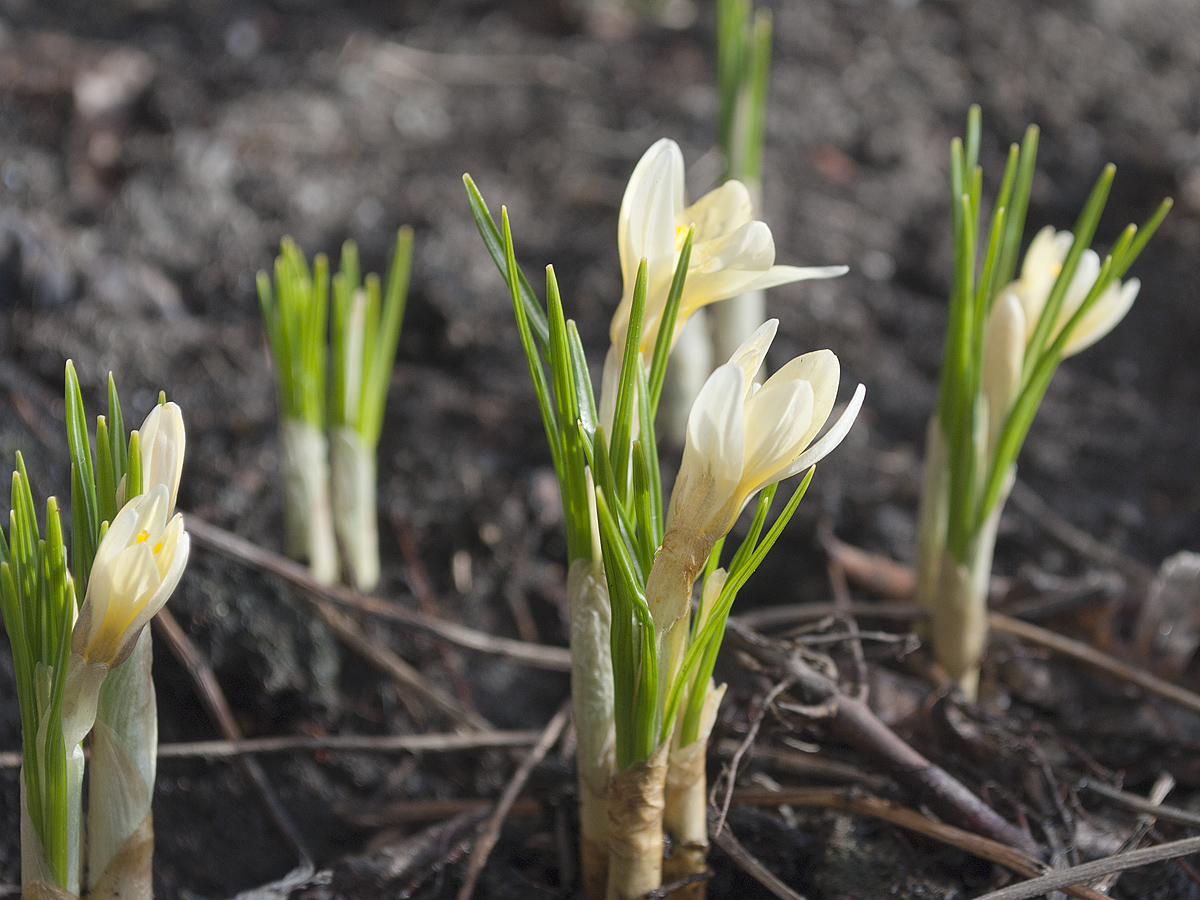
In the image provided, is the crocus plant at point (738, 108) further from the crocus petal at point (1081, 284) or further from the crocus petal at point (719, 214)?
the crocus petal at point (719, 214)

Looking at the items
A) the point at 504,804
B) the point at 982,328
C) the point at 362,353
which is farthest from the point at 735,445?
the point at 362,353

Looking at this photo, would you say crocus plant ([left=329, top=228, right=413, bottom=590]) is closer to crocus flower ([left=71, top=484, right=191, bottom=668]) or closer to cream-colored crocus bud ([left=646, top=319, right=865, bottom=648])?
crocus flower ([left=71, top=484, right=191, bottom=668])

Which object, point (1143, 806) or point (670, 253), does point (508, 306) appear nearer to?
point (670, 253)

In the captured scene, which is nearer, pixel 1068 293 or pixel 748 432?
pixel 748 432

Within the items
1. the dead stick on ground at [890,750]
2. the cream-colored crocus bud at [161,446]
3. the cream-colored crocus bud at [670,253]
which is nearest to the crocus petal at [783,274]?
the cream-colored crocus bud at [670,253]

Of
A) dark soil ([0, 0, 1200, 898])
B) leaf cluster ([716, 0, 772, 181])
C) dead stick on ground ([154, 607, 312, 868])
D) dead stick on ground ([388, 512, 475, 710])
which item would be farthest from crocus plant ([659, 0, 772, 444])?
dead stick on ground ([154, 607, 312, 868])

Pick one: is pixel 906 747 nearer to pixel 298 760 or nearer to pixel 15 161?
pixel 298 760

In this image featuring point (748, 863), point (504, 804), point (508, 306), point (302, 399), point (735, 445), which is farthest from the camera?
point (508, 306)
